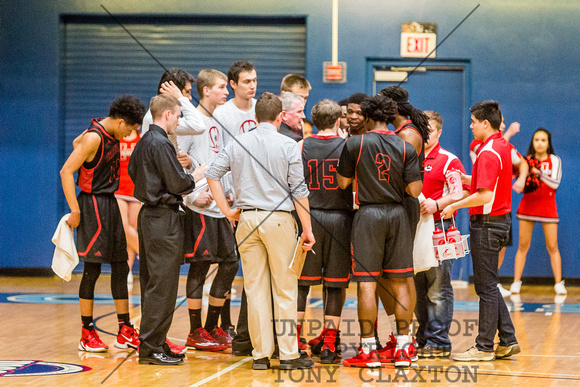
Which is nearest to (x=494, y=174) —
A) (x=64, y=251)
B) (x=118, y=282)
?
(x=118, y=282)

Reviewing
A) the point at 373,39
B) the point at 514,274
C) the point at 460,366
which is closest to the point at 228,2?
the point at 373,39

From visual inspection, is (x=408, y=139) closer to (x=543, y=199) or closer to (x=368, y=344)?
(x=368, y=344)

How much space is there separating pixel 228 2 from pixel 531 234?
5.08 metres

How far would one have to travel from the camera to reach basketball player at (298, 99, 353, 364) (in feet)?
15.9

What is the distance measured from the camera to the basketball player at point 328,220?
4840 millimetres

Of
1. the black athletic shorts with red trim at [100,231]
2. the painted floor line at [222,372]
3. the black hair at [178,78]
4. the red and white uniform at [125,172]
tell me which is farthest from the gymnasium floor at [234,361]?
the black hair at [178,78]

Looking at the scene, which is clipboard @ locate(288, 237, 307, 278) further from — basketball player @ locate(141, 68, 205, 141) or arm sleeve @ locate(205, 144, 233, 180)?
basketball player @ locate(141, 68, 205, 141)

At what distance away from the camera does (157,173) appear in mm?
4645

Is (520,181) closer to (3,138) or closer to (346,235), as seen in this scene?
(346,235)

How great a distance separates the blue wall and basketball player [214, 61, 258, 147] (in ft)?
13.0

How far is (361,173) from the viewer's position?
4645mm

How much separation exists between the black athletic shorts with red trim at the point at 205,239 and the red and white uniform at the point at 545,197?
15.9ft

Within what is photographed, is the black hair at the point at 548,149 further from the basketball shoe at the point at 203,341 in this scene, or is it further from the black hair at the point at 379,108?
the basketball shoe at the point at 203,341

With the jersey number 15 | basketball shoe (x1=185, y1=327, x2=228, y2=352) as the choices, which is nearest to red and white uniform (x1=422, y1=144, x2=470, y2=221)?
the jersey number 15
